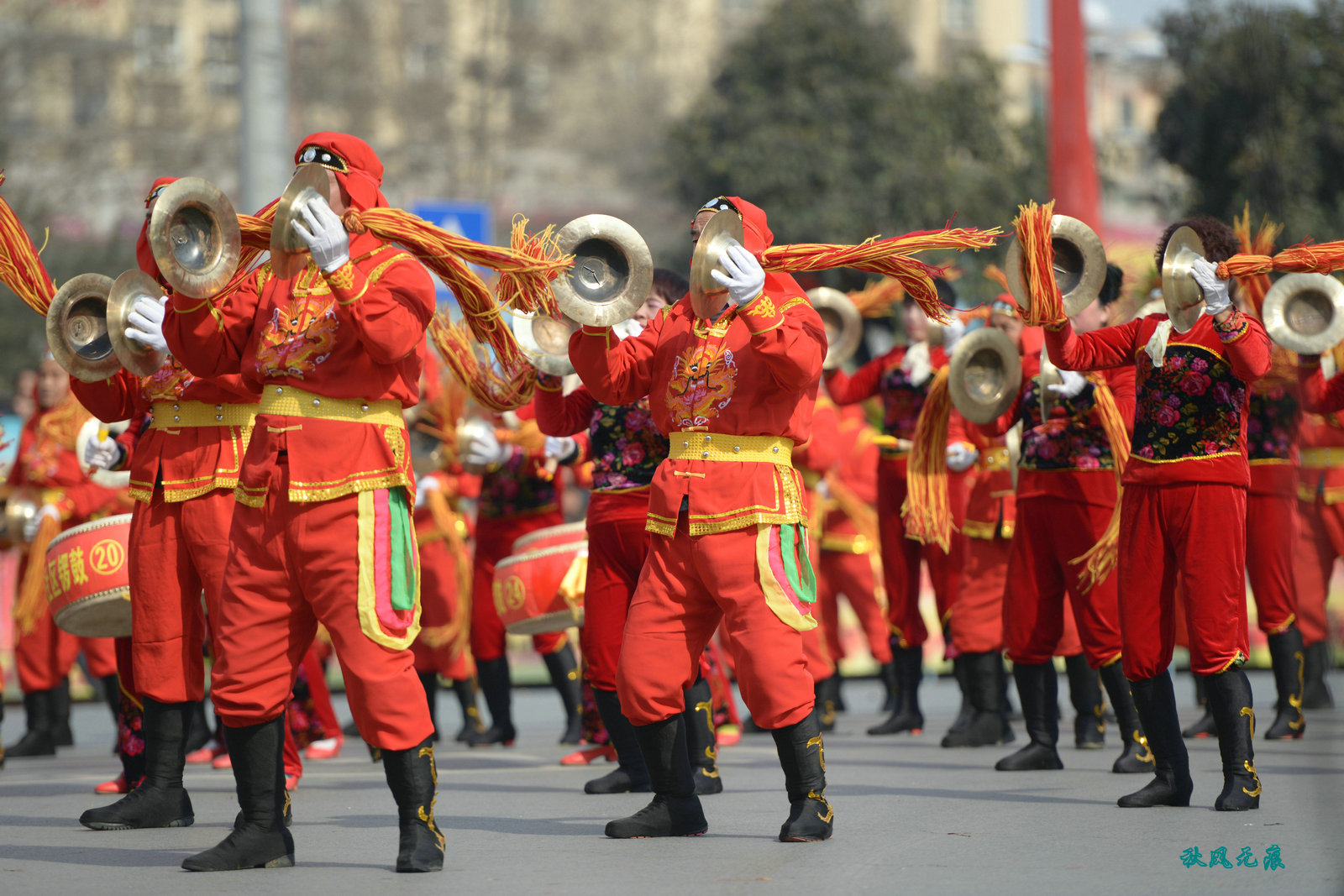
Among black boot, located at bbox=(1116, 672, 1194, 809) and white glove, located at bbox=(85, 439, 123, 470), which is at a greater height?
white glove, located at bbox=(85, 439, 123, 470)

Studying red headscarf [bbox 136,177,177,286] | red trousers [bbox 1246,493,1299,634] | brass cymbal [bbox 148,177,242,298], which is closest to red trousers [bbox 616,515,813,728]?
brass cymbal [bbox 148,177,242,298]

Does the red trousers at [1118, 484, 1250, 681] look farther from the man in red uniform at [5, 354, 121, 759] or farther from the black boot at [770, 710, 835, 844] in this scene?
the man in red uniform at [5, 354, 121, 759]

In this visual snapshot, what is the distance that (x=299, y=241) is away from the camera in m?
4.48

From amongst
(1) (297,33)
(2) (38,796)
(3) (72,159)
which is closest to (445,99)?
(1) (297,33)

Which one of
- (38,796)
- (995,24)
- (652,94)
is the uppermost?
(995,24)

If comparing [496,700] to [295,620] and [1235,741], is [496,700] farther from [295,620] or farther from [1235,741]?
[1235,741]

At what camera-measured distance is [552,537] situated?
279 inches

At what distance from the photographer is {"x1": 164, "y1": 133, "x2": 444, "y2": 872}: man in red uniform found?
4.59 meters

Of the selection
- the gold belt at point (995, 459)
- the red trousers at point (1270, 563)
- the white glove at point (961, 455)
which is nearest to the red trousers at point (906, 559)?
the gold belt at point (995, 459)

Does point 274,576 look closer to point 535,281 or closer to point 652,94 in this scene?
point 535,281

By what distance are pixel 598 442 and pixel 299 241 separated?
199 centimetres

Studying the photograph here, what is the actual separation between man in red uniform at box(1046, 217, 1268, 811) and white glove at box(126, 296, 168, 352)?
279 centimetres

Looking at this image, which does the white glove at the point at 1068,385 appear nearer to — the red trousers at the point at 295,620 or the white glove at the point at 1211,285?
the white glove at the point at 1211,285

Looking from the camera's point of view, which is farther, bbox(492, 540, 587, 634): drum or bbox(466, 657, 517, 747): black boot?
bbox(466, 657, 517, 747): black boot
